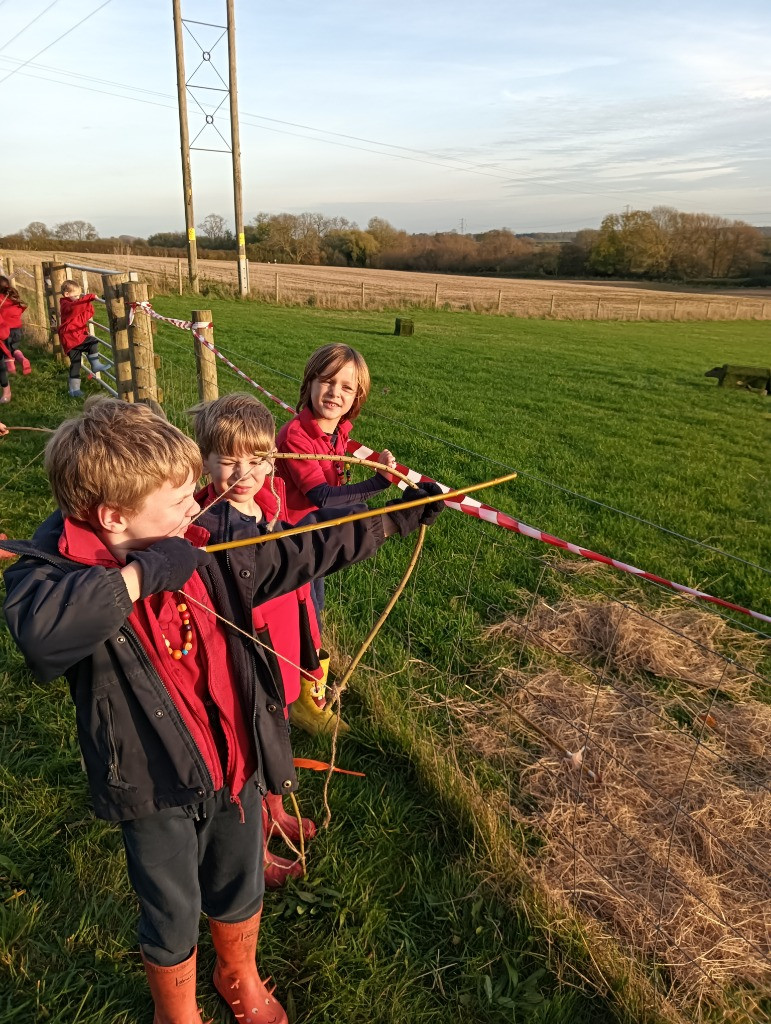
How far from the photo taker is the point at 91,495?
1634mm

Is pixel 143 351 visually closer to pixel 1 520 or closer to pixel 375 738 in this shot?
pixel 1 520

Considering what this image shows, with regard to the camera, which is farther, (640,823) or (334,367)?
(334,367)

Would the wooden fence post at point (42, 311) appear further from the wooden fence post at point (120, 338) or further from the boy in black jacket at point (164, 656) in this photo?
the boy in black jacket at point (164, 656)

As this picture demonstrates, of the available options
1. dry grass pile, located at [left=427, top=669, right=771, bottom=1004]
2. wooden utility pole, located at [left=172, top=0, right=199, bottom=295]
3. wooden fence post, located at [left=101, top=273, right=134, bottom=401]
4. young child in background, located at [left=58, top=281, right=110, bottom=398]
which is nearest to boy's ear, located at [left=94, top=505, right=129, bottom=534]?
dry grass pile, located at [left=427, top=669, right=771, bottom=1004]

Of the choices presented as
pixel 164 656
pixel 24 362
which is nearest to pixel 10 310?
pixel 24 362

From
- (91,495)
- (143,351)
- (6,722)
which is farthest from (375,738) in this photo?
(143,351)

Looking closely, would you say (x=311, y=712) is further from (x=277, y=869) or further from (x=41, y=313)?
(x=41, y=313)

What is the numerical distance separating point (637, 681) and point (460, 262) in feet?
268

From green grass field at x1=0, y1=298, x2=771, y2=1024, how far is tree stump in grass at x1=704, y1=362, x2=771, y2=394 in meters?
6.01

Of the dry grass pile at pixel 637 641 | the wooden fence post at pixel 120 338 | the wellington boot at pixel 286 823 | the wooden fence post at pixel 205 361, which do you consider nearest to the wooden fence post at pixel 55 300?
the wooden fence post at pixel 120 338

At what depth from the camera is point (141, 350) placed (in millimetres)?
6391

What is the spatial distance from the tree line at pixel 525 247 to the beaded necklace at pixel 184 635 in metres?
68.9

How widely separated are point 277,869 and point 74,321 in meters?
9.11

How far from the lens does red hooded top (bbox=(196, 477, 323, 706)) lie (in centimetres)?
223
